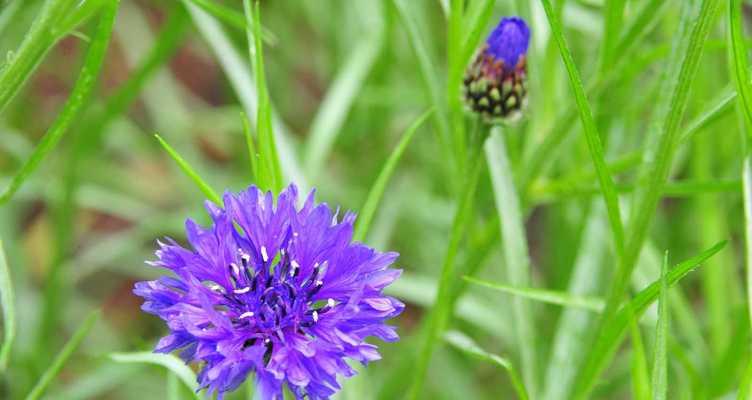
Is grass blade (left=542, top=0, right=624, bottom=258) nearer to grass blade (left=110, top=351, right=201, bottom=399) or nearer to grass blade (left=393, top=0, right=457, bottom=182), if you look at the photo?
grass blade (left=393, top=0, right=457, bottom=182)

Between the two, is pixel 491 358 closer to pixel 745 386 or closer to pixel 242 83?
pixel 745 386

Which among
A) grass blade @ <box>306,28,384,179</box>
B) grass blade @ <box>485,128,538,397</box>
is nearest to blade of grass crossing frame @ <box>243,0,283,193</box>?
grass blade @ <box>485,128,538,397</box>

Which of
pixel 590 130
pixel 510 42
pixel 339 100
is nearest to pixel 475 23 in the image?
pixel 510 42

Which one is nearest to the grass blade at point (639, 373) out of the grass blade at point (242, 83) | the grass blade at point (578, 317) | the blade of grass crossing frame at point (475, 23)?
the grass blade at point (578, 317)

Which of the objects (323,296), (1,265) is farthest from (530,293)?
(1,265)

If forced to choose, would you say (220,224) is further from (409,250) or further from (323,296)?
(409,250)
